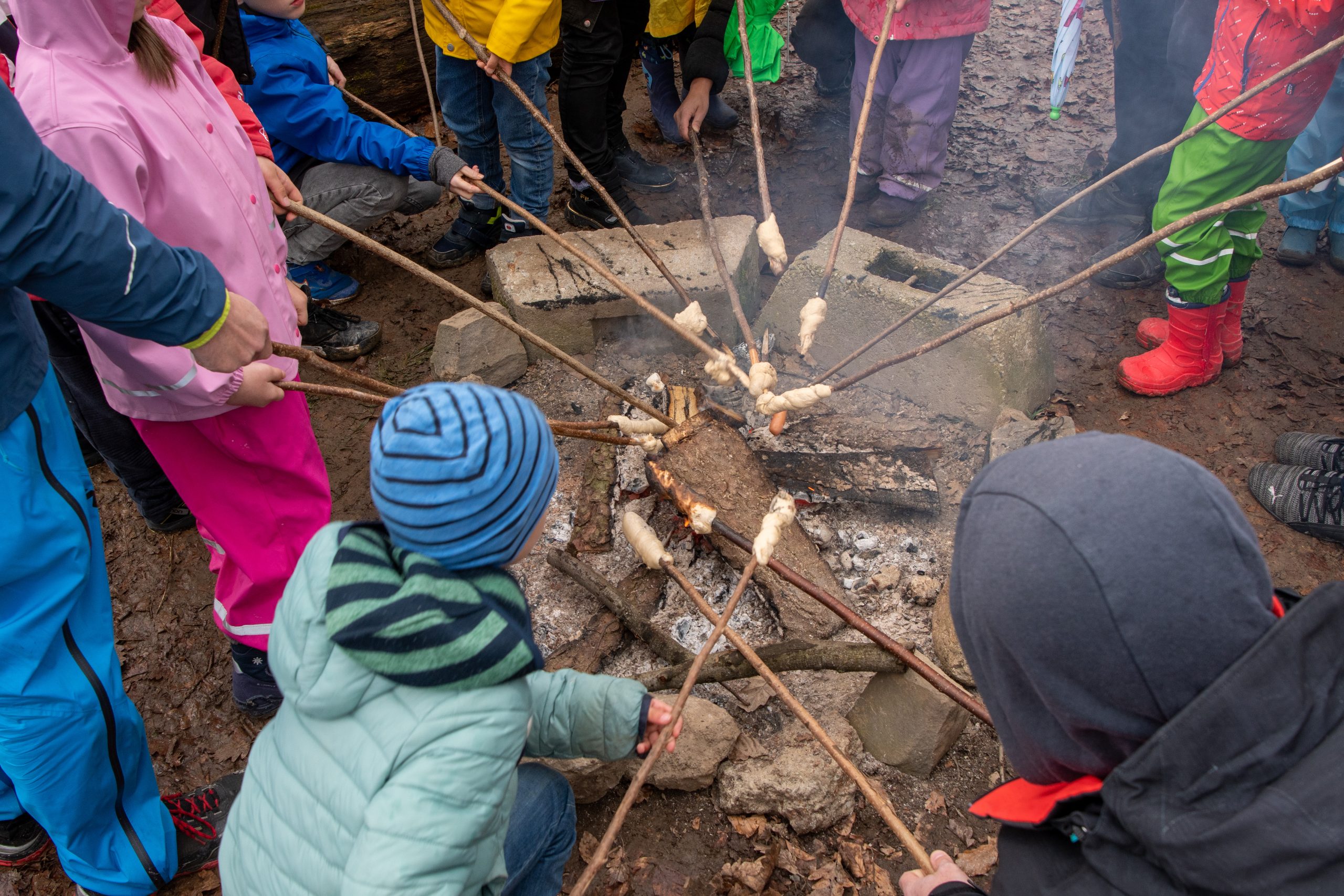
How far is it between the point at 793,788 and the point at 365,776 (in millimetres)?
→ 1387

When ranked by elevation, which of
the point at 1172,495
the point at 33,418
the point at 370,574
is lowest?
the point at 33,418

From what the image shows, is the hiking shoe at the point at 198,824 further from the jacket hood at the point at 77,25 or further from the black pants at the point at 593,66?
the black pants at the point at 593,66

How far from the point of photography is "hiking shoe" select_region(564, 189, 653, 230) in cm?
464

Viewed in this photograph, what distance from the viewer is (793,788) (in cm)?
229

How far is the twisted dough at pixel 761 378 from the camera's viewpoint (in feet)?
8.71

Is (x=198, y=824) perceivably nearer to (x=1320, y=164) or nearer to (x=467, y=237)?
(x=467, y=237)

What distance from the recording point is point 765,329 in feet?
12.1

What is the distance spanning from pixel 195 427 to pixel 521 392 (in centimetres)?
156

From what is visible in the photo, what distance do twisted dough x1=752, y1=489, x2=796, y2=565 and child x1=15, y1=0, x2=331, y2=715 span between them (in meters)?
1.48

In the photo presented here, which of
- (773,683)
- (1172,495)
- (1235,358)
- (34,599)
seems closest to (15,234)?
(34,599)

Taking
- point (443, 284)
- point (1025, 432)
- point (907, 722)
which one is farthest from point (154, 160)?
point (1025, 432)

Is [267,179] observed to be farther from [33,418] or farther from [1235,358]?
[1235,358]

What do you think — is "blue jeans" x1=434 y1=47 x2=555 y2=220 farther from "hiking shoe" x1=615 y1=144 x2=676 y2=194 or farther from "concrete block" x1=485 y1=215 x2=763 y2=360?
"hiking shoe" x1=615 y1=144 x2=676 y2=194

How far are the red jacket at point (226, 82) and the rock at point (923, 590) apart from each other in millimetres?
2806
